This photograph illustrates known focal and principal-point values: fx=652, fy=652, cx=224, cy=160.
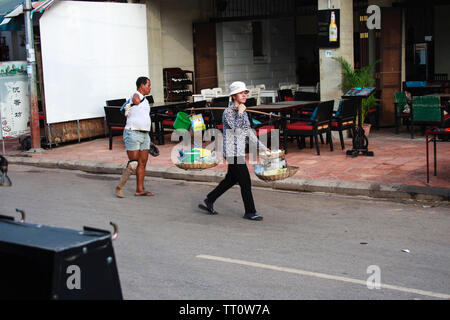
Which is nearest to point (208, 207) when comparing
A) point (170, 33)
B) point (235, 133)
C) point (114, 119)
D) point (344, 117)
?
point (235, 133)

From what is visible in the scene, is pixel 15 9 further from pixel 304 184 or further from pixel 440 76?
pixel 440 76

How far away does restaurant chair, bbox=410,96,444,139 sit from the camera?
44.1ft

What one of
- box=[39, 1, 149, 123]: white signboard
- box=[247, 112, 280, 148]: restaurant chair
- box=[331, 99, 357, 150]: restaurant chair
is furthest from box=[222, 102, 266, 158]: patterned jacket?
box=[39, 1, 149, 123]: white signboard

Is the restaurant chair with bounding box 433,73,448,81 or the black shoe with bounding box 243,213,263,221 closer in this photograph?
the black shoe with bounding box 243,213,263,221

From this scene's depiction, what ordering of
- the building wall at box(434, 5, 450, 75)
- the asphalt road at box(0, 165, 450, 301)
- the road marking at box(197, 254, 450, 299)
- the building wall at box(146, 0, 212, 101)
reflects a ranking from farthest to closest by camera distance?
the building wall at box(434, 5, 450, 75) < the building wall at box(146, 0, 212, 101) < the asphalt road at box(0, 165, 450, 301) < the road marking at box(197, 254, 450, 299)

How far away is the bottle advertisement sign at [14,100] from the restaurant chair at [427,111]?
8648 mm

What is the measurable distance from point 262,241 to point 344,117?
6.68 metres

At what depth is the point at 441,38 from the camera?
19781 mm

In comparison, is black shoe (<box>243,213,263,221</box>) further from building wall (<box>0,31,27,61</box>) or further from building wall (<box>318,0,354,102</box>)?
building wall (<box>0,31,27,61</box>)

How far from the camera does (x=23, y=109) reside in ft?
48.9

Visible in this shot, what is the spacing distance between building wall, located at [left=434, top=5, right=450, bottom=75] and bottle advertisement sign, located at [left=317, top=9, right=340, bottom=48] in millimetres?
6290

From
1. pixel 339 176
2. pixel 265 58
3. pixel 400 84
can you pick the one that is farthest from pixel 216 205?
pixel 265 58

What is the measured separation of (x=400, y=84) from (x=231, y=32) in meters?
6.03

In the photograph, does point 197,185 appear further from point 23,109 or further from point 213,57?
point 213,57
